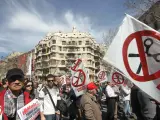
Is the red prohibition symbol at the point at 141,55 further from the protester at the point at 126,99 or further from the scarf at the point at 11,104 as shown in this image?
the protester at the point at 126,99

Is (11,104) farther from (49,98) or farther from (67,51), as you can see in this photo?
(67,51)

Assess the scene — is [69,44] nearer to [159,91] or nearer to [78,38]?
[78,38]

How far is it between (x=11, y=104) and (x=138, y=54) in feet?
5.52

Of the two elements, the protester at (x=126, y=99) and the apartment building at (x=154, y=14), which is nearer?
the protester at (x=126, y=99)

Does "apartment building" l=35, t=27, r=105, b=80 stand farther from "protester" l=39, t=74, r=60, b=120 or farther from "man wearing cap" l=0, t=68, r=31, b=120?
"man wearing cap" l=0, t=68, r=31, b=120

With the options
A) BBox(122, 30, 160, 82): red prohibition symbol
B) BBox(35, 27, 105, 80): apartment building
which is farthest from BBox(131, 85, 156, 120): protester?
BBox(35, 27, 105, 80): apartment building

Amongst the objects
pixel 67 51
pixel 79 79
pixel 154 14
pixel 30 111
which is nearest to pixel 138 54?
pixel 30 111

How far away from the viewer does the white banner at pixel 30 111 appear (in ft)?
12.0

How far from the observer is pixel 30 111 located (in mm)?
3791

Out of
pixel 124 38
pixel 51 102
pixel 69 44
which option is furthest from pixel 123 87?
pixel 69 44

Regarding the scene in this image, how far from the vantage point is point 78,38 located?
106500 millimetres

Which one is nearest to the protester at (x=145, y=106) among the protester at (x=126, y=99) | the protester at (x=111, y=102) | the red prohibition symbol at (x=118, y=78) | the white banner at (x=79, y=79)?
the white banner at (x=79, y=79)

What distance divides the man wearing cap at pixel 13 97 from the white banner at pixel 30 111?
0.19 ft

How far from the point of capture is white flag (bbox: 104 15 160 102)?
380 cm
